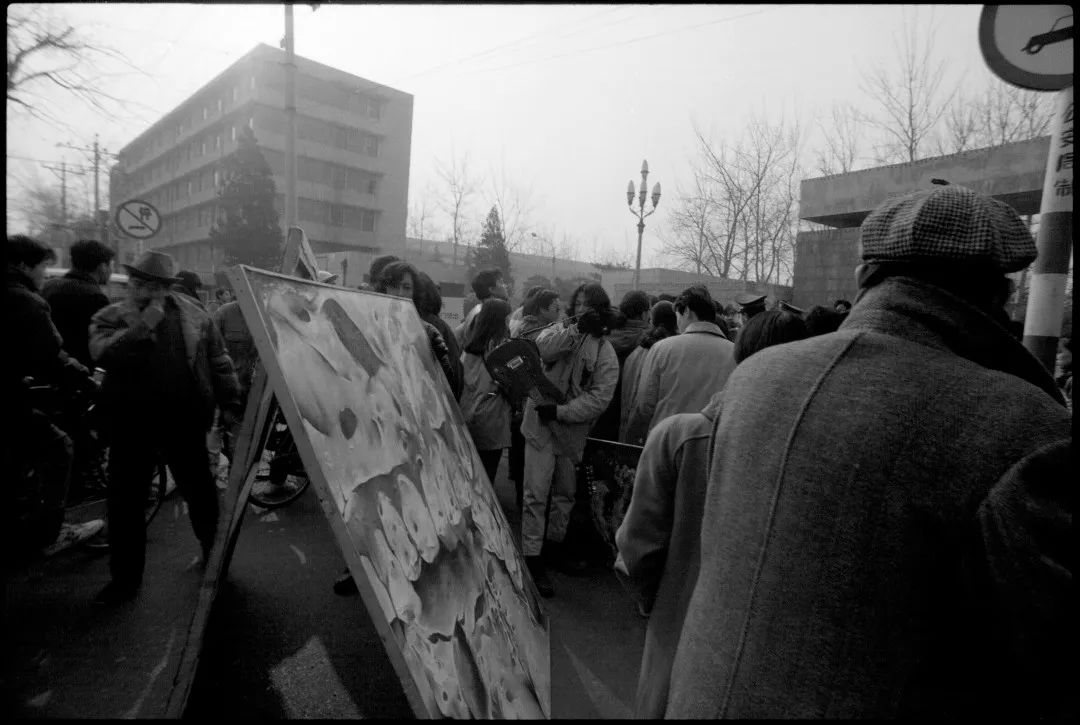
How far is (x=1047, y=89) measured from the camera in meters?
2.19

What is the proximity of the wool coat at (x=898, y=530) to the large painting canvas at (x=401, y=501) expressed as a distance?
2.53 feet

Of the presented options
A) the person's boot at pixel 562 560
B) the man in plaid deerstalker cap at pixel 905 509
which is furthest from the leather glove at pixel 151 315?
the man in plaid deerstalker cap at pixel 905 509

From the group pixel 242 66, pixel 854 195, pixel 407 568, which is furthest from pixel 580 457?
pixel 242 66

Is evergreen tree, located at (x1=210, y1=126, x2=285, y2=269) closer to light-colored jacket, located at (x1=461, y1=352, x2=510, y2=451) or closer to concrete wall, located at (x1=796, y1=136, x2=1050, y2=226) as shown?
concrete wall, located at (x1=796, y1=136, x2=1050, y2=226)

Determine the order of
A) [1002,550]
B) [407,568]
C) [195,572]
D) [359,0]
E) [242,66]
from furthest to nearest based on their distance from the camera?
[242,66], [195,572], [407,568], [359,0], [1002,550]

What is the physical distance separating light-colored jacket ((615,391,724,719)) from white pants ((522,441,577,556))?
2.09m

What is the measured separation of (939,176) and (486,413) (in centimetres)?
1755

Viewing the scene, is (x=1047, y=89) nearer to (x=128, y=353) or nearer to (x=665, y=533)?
(x=665, y=533)

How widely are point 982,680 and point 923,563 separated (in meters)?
0.22

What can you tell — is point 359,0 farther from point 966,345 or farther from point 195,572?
point 195,572

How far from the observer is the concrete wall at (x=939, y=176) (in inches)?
555

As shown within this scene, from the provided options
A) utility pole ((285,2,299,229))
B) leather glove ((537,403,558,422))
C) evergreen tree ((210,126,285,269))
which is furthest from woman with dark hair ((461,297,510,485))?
evergreen tree ((210,126,285,269))

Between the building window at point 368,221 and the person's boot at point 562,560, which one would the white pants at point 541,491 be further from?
the building window at point 368,221

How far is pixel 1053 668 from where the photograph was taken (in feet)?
2.61
